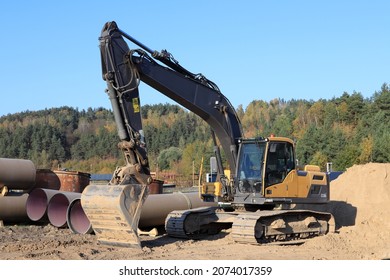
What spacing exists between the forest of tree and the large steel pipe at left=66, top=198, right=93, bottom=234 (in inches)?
1440

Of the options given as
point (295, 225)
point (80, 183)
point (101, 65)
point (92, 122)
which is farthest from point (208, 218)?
point (92, 122)

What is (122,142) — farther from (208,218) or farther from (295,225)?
(295,225)

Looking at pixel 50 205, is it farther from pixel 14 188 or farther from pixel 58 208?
pixel 14 188

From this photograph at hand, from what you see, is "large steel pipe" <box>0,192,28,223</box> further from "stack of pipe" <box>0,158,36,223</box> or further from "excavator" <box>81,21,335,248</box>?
"excavator" <box>81,21,335,248</box>

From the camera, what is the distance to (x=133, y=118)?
1229cm

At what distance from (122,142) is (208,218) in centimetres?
366

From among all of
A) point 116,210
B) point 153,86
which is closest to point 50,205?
point 153,86

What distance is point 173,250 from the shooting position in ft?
39.5

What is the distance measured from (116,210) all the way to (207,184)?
373 cm

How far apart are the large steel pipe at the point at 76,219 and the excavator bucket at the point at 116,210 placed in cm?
344

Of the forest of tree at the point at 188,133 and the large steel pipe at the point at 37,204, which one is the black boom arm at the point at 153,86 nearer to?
the large steel pipe at the point at 37,204

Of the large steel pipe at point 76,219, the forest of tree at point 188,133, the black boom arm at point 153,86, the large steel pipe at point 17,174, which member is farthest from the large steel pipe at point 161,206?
the forest of tree at point 188,133

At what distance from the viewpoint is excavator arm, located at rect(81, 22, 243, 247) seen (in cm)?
1134

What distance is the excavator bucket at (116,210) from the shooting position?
11.2 m
